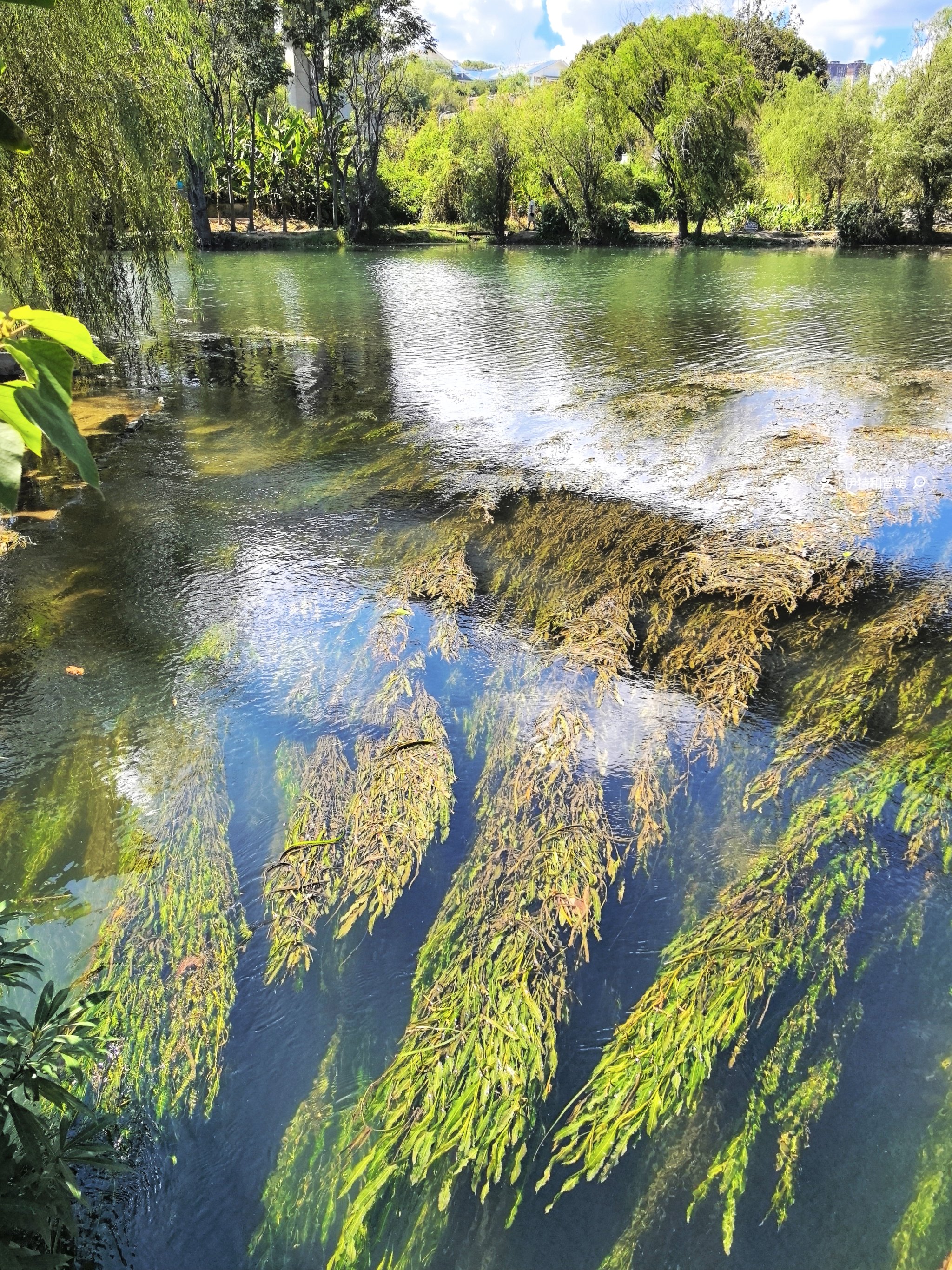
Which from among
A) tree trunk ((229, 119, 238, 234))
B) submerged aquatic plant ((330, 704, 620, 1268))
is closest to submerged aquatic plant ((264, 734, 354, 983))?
submerged aquatic plant ((330, 704, 620, 1268))

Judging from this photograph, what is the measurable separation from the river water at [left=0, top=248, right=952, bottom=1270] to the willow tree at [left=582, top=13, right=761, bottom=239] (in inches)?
1269

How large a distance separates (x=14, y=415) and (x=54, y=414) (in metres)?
0.06

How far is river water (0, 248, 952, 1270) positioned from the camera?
2635 mm

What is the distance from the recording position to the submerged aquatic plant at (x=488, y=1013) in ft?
8.64

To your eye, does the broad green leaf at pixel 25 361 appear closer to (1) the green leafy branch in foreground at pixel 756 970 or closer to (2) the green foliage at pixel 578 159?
(1) the green leafy branch in foreground at pixel 756 970

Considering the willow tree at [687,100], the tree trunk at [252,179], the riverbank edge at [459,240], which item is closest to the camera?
the willow tree at [687,100]

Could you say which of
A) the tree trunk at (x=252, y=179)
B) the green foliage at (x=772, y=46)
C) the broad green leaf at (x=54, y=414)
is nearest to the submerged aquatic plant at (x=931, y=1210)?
the broad green leaf at (x=54, y=414)

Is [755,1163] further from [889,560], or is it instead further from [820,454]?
[820,454]

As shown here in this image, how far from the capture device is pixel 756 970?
130 inches

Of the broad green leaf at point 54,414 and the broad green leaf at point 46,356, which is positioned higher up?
the broad green leaf at point 46,356

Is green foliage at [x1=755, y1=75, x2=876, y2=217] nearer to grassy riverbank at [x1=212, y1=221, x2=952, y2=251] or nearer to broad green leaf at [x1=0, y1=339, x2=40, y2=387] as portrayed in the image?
grassy riverbank at [x1=212, y1=221, x2=952, y2=251]

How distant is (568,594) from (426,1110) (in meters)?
4.23

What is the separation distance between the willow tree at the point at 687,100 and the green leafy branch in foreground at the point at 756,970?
38.6 meters

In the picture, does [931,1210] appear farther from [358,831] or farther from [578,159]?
[578,159]
